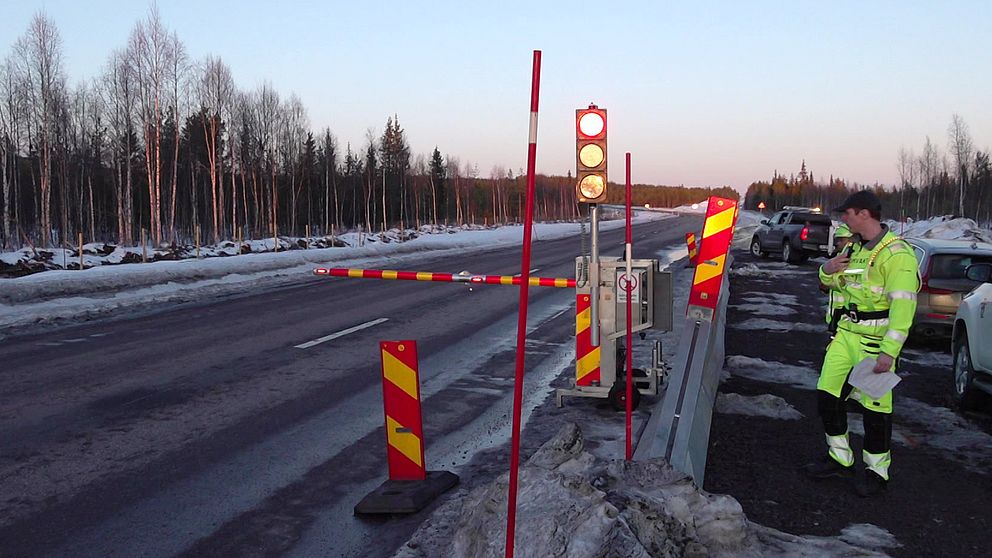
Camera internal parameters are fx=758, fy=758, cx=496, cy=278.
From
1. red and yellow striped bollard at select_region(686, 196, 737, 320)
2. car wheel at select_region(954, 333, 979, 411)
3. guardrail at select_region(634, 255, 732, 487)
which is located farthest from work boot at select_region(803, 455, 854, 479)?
red and yellow striped bollard at select_region(686, 196, 737, 320)

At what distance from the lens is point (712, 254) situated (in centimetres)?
809

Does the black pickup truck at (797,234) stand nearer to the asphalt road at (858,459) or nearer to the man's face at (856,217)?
the asphalt road at (858,459)

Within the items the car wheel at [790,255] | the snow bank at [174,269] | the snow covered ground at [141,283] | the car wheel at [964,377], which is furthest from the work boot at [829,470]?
the car wheel at [790,255]

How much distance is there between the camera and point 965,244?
35.0ft

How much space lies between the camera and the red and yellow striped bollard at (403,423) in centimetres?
490

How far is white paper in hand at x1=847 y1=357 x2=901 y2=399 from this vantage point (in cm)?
452

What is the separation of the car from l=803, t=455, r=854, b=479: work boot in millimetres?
6077

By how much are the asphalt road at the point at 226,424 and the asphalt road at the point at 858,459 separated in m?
1.92

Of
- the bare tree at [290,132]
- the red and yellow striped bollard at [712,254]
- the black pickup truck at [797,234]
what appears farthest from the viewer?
the bare tree at [290,132]

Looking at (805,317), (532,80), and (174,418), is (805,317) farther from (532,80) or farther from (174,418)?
(532,80)

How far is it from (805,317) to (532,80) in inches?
430

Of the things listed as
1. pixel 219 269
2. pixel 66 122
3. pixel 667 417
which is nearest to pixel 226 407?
pixel 667 417

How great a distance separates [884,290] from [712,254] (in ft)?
11.4

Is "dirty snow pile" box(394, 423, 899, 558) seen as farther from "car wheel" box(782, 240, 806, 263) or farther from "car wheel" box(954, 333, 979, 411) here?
"car wheel" box(782, 240, 806, 263)
